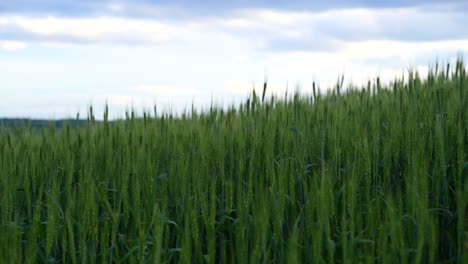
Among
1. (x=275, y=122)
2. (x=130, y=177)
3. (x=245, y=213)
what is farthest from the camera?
(x=275, y=122)

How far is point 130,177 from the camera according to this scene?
2516 millimetres

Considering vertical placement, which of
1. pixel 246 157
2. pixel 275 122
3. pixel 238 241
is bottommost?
pixel 238 241

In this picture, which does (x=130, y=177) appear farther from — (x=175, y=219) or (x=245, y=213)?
(x=245, y=213)

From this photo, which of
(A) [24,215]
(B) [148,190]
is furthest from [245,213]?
(A) [24,215]

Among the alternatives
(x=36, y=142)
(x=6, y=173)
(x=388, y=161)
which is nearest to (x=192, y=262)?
(x=388, y=161)

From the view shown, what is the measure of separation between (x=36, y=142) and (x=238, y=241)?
2650mm

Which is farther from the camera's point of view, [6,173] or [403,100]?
[403,100]

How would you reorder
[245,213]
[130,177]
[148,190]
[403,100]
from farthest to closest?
[403,100] < [130,177] < [148,190] < [245,213]

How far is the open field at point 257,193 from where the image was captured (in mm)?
1666

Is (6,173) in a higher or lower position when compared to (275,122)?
lower

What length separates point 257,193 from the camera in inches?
77.2

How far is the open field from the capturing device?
1.67m

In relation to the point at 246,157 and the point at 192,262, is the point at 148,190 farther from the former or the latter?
the point at 246,157

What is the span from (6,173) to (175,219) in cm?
101
